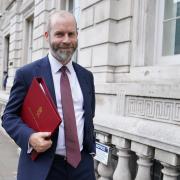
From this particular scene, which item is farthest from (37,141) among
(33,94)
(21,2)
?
(21,2)

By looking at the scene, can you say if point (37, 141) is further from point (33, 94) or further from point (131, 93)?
point (131, 93)

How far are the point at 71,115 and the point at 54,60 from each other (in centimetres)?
40

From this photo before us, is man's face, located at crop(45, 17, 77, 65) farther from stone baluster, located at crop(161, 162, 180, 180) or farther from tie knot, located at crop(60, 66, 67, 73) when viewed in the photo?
stone baluster, located at crop(161, 162, 180, 180)

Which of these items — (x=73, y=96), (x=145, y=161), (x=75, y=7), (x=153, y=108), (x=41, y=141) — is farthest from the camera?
(x=75, y=7)

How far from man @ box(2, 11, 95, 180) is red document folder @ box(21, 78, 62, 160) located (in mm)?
46

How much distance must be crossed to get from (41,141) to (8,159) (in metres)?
5.67

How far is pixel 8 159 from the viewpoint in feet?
24.6

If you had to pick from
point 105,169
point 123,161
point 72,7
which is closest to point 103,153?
point 105,169

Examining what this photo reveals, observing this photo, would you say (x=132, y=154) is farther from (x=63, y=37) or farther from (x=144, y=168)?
(x=63, y=37)

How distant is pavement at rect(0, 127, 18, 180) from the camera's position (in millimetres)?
6254

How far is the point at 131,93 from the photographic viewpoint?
4.62 metres

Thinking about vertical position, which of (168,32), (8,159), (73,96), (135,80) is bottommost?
(8,159)

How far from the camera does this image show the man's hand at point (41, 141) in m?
2.15

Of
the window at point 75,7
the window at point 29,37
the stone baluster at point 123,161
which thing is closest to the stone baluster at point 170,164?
the stone baluster at point 123,161
